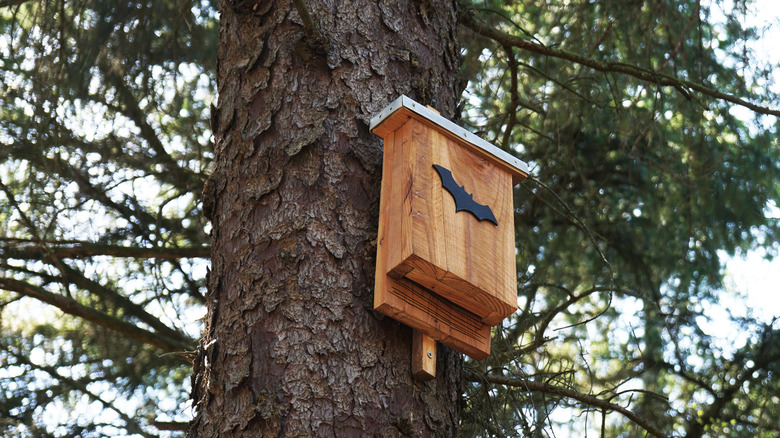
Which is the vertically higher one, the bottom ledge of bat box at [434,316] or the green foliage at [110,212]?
the green foliage at [110,212]

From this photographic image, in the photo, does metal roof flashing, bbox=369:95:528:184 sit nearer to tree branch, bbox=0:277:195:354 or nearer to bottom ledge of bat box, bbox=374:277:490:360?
bottom ledge of bat box, bbox=374:277:490:360

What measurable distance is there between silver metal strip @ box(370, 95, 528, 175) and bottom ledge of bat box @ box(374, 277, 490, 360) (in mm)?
326

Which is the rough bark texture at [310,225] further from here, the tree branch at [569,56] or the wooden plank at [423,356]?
the tree branch at [569,56]

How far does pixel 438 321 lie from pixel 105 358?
2364 millimetres

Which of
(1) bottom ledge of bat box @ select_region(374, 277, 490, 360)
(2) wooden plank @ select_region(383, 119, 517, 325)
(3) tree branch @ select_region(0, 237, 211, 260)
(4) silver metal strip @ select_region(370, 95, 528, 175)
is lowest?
(1) bottom ledge of bat box @ select_region(374, 277, 490, 360)

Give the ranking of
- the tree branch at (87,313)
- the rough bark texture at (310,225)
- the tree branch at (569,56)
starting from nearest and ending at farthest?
the rough bark texture at (310,225) < the tree branch at (569,56) < the tree branch at (87,313)

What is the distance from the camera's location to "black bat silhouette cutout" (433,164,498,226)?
60.4 inches

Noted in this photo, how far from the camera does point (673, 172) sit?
365cm

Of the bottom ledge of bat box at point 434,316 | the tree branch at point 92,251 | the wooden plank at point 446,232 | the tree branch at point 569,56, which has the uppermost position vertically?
the tree branch at point 569,56

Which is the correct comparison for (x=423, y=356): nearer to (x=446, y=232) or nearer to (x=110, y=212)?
(x=446, y=232)

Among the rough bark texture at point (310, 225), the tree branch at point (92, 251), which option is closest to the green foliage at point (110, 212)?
the tree branch at point (92, 251)

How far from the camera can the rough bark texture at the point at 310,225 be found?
4.50 feet

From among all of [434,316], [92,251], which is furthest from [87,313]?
[434,316]

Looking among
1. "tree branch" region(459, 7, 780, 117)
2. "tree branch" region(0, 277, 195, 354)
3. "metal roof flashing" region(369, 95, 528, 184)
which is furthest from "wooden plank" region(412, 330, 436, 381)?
"tree branch" region(0, 277, 195, 354)
